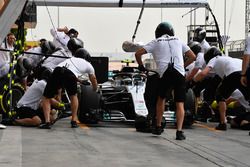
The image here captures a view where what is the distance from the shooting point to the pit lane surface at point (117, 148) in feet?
16.8

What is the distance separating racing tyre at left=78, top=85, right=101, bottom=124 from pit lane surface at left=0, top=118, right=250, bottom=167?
56 centimetres

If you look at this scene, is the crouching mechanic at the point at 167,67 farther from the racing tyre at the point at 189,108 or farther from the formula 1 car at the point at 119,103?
the racing tyre at the point at 189,108

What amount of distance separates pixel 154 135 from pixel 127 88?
1756mm

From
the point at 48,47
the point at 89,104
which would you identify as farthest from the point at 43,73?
the point at 48,47

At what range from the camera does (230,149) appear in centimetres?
637

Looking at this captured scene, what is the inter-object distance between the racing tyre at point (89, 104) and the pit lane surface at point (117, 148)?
56cm

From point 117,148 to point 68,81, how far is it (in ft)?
9.54

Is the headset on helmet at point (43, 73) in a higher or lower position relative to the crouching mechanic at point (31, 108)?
higher

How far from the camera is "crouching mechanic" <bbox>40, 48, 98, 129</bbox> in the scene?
8648mm

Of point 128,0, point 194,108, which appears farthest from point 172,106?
point 128,0

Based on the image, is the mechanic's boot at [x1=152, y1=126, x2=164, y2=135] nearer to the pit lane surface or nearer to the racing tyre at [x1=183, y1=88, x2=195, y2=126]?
the pit lane surface

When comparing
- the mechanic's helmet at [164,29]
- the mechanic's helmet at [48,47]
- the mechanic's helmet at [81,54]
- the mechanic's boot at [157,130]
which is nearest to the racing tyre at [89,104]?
the mechanic's helmet at [81,54]

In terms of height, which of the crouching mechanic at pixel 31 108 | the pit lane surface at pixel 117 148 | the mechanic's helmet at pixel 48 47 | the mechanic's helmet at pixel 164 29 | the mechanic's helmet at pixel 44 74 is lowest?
the pit lane surface at pixel 117 148

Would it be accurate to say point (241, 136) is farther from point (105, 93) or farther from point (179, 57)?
point (105, 93)
